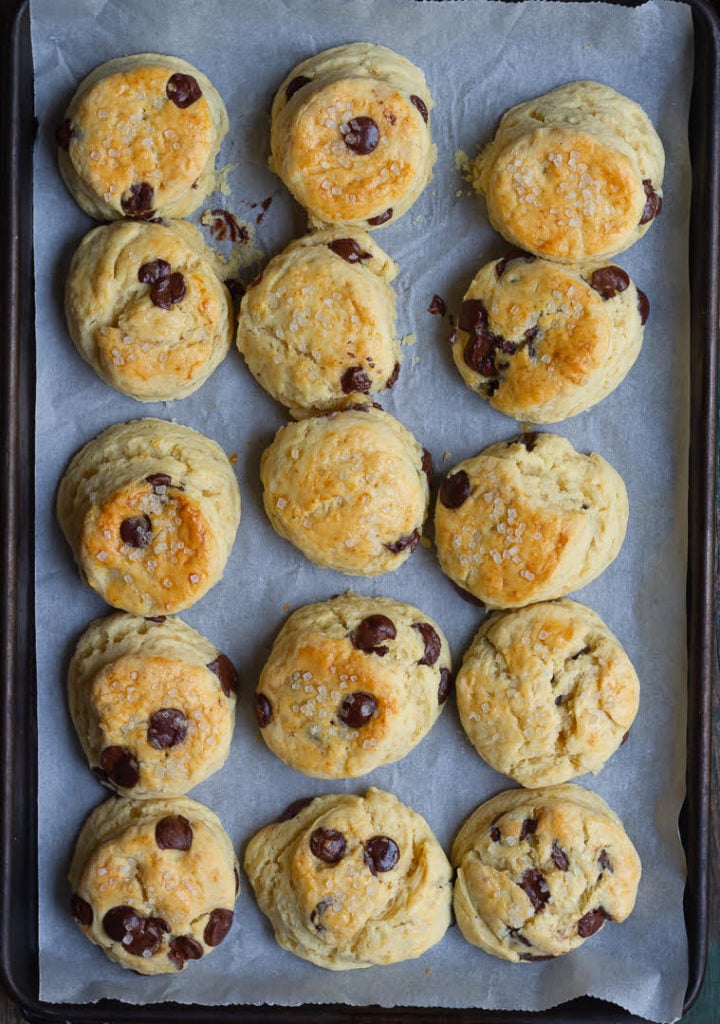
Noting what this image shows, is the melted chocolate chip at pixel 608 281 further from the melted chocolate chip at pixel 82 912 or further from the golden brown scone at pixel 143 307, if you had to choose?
the melted chocolate chip at pixel 82 912

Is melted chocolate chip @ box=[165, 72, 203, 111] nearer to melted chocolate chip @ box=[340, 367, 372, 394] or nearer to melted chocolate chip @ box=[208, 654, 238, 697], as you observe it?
melted chocolate chip @ box=[340, 367, 372, 394]

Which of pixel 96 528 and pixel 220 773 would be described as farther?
pixel 220 773

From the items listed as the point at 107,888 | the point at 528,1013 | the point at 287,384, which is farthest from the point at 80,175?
the point at 528,1013

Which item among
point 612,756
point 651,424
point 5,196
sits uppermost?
point 5,196

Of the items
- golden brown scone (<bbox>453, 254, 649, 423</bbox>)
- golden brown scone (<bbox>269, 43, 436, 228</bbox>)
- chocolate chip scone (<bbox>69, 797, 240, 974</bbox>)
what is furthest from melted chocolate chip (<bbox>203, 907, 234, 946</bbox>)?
golden brown scone (<bbox>269, 43, 436, 228</bbox>)

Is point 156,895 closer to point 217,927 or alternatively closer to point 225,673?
point 217,927

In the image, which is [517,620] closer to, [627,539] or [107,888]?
[627,539]
